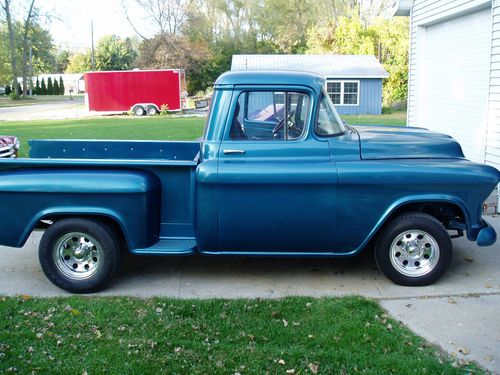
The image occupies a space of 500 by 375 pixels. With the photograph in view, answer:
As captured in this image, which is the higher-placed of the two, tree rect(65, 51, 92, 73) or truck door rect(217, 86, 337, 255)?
tree rect(65, 51, 92, 73)

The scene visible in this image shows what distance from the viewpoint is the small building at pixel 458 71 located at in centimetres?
875

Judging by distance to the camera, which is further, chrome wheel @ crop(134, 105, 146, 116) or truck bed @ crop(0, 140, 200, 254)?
chrome wheel @ crop(134, 105, 146, 116)

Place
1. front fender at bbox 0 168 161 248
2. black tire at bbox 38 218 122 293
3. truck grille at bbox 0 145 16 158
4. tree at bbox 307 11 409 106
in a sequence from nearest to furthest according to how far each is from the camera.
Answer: front fender at bbox 0 168 161 248 → black tire at bbox 38 218 122 293 → truck grille at bbox 0 145 16 158 → tree at bbox 307 11 409 106

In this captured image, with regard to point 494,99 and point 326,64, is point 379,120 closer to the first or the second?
point 326,64

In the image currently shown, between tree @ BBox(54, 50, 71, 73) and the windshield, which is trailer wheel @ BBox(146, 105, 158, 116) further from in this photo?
tree @ BBox(54, 50, 71, 73)

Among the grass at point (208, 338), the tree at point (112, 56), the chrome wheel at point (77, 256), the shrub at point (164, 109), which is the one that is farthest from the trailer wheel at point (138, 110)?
the tree at point (112, 56)

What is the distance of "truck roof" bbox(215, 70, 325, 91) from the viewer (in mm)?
5254

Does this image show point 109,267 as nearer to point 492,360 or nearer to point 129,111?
point 492,360

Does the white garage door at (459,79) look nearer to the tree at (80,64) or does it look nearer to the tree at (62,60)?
the tree at (80,64)

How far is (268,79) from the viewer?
5281 millimetres

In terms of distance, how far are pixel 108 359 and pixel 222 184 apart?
182 cm

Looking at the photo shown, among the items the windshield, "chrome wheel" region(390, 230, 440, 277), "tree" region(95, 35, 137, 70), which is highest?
"tree" region(95, 35, 137, 70)

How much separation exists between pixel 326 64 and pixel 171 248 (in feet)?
103

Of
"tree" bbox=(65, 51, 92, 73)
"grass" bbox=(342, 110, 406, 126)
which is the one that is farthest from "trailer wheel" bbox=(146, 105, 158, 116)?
"tree" bbox=(65, 51, 92, 73)
